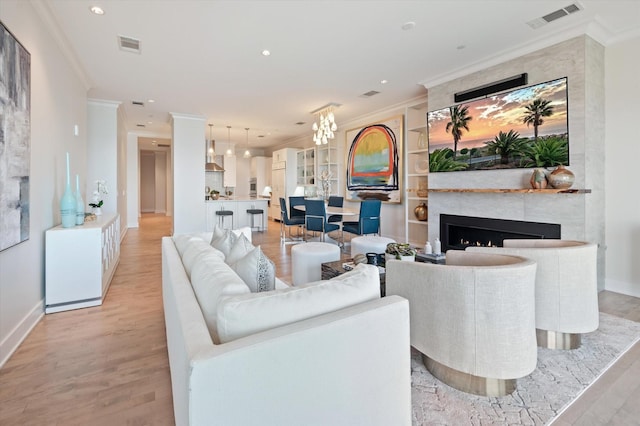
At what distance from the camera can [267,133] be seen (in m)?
9.35

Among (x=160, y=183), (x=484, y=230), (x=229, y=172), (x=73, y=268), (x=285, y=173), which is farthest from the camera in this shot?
(x=160, y=183)

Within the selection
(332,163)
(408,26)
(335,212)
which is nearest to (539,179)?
(408,26)

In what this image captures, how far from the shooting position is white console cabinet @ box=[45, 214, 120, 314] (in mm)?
2922

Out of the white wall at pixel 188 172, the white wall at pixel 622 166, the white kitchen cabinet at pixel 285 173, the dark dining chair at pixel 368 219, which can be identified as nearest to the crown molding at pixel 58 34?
the white wall at pixel 188 172

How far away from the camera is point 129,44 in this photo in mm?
3650

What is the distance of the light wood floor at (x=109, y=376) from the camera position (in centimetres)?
160

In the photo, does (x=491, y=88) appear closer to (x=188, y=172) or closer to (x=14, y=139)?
(x=14, y=139)

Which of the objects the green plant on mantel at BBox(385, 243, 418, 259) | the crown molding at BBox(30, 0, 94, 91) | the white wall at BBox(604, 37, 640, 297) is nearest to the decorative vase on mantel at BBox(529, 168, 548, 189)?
the white wall at BBox(604, 37, 640, 297)

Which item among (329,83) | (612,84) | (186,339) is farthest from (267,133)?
(186,339)

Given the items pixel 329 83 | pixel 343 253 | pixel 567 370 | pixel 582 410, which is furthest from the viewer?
pixel 343 253

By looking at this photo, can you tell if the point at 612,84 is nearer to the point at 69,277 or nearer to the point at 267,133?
the point at 69,277

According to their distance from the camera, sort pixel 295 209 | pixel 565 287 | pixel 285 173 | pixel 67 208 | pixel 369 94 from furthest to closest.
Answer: pixel 285 173 < pixel 295 209 < pixel 369 94 < pixel 67 208 < pixel 565 287

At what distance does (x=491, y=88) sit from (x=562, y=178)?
1510 millimetres

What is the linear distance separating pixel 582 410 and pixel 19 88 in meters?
4.22
